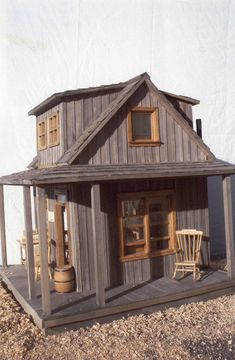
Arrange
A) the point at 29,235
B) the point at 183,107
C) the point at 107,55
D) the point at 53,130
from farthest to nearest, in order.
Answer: the point at 107,55 → the point at 183,107 → the point at 53,130 → the point at 29,235

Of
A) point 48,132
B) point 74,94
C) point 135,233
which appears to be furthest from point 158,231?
point 74,94

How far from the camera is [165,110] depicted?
10.2 m

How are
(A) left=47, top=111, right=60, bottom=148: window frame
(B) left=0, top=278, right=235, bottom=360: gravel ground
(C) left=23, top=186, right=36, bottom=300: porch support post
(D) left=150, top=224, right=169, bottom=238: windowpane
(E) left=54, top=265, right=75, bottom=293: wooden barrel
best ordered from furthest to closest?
(D) left=150, top=224, right=169, bottom=238: windowpane < (A) left=47, top=111, right=60, bottom=148: window frame < (E) left=54, top=265, right=75, bottom=293: wooden barrel < (C) left=23, top=186, right=36, bottom=300: porch support post < (B) left=0, top=278, right=235, bottom=360: gravel ground

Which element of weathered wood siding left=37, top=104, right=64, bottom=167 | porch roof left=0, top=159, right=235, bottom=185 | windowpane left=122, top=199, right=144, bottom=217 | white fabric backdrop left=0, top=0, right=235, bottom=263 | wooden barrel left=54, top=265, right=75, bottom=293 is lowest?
wooden barrel left=54, top=265, right=75, bottom=293

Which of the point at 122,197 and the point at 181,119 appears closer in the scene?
the point at 122,197

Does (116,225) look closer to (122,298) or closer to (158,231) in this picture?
(158,231)

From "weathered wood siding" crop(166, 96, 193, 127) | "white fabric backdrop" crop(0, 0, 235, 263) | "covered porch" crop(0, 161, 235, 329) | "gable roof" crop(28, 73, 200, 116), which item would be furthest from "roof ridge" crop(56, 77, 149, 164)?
"white fabric backdrop" crop(0, 0, 235, 263)

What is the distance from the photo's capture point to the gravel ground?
23.1 feet

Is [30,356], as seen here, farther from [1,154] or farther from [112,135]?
[1,154]

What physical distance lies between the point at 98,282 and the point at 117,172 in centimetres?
232

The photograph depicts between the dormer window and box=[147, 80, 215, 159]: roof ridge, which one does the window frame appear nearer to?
the dormer window

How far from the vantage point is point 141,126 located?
10.1 metres

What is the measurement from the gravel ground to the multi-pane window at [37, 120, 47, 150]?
4589 millimetres

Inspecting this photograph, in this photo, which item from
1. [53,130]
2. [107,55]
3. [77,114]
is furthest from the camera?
[107,55]
